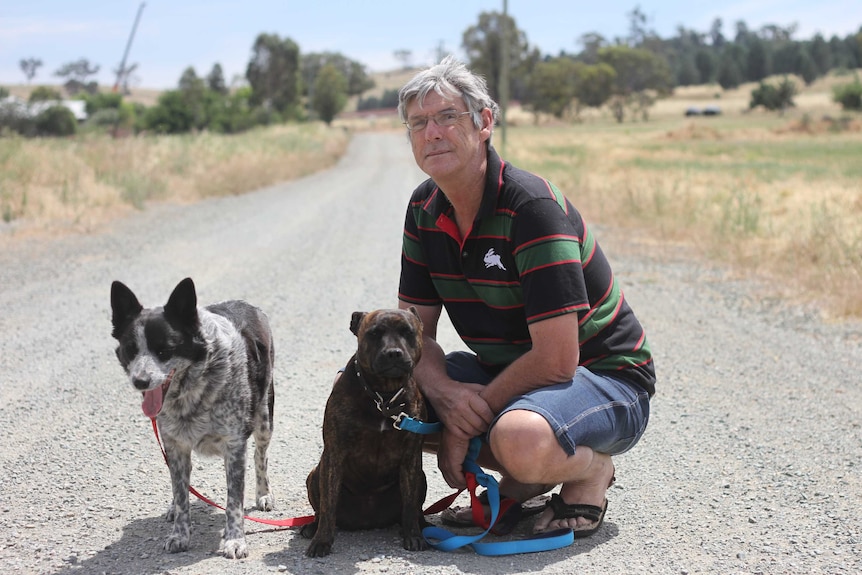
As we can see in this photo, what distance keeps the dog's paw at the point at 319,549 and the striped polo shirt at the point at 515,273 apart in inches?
46.7

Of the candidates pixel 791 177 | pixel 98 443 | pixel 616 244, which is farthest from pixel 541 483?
pixel 791 177

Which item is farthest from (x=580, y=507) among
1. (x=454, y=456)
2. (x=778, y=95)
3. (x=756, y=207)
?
(x=778, y=95)

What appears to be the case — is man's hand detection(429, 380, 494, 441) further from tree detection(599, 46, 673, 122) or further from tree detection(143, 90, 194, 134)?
tree detection(599, 46, 673, 122)

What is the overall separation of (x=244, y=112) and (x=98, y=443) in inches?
3016

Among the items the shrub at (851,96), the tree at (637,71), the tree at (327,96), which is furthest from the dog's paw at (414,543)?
the tree at (637,71)

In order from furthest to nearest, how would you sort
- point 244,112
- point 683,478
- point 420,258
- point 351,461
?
1. point 244,112
2. point 683,478
3. point 420,258
4. point 351,461

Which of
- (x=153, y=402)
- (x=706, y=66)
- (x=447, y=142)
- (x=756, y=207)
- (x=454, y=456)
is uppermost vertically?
(x=706, y=66)

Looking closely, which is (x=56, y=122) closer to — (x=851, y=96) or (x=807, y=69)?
(x=851, y=96)

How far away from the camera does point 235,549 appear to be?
3.80 m

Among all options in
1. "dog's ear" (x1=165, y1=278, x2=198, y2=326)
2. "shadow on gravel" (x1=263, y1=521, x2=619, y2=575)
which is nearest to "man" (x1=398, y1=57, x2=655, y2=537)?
"shadow on gravel" (x1=263, y1=521, x2=619, y2=575)

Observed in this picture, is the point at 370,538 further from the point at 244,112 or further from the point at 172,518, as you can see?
the point at 244,112

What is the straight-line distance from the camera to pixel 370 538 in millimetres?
4055

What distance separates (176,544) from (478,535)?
1.31m

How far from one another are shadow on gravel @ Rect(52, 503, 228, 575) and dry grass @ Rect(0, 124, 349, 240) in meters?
12.1
